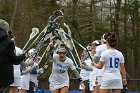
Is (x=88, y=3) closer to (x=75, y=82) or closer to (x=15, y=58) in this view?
(x=75, y=82)

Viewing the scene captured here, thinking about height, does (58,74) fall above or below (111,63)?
below

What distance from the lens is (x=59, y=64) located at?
12.7 metres

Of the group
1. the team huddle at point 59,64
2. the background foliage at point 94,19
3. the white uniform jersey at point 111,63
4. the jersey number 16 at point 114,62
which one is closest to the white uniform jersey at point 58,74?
the team huddle at point 59,64

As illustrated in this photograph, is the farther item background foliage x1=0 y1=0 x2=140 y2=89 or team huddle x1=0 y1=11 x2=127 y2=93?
background foliage x1=0 y1=0 x2=140 y2=89

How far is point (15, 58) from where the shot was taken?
8.99 metres

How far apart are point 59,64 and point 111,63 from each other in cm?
223

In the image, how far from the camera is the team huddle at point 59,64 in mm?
8945

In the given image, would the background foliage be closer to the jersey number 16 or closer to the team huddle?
the team huddle

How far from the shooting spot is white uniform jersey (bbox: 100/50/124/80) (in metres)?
10.8

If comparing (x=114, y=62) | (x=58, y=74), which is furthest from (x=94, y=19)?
(x=114, y=62)

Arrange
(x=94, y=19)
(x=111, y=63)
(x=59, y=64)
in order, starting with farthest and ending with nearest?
(x=94, y=19) → (x=59, y=64) → (x=111, y=63)

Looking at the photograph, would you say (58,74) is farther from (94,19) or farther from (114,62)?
(94,19)

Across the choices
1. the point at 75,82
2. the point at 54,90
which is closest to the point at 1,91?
the point at 54,90

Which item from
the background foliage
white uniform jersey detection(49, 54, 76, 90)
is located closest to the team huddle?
white uniform jersey detection(49, 54, 76, 90)
